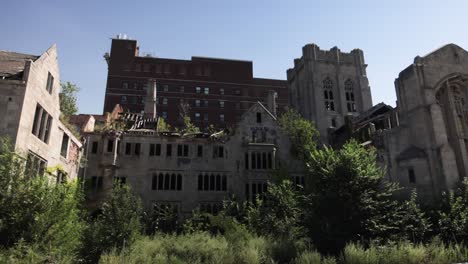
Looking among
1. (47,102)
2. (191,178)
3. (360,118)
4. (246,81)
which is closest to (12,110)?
(47,102)

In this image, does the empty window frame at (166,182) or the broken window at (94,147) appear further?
the empty window frame at (166,182)

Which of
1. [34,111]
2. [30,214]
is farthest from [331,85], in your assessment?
[30,214]

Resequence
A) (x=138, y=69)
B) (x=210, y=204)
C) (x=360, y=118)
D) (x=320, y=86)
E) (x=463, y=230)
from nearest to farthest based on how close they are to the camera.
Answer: (x=463, y=230) → (x=210, y=204) → (x=360, y=118) → (x=320, y=86) → (x=138, y=69)

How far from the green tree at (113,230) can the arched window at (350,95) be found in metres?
55.4

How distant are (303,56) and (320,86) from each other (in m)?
6.99

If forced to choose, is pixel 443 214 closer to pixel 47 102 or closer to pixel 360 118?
pixel 360 118

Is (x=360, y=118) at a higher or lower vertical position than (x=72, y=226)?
higher

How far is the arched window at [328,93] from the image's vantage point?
68375mm

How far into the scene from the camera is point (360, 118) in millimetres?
53344

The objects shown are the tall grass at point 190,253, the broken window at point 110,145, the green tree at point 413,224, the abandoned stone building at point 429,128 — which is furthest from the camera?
the broken window at point 110,145

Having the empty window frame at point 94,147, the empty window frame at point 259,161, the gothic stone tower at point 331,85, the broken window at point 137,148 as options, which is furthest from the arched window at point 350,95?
the empty window frame at point 94,147

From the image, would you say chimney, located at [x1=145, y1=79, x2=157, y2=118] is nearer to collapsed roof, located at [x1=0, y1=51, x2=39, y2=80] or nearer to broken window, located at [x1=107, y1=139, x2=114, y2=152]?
broken window, located at [x1=107, y1=139, x2=114, y2=152]

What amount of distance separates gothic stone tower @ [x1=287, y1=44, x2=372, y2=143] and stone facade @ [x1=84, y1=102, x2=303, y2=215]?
93.3ft

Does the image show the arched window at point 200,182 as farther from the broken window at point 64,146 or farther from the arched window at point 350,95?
the arched window at point 350,95
